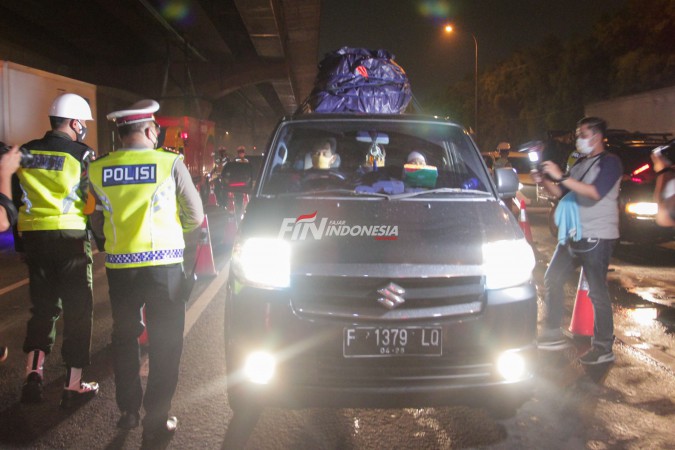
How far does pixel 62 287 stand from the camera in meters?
4.15

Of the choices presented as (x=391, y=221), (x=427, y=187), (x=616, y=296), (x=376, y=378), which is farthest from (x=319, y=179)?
(x=616, y=296)

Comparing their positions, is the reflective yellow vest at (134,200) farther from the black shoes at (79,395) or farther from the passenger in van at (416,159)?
the passenger in van at (416,159)

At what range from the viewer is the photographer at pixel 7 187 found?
11.1 ft

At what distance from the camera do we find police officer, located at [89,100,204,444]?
348 cm

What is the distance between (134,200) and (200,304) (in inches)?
143

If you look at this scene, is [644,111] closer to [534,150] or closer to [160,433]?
[534,150]

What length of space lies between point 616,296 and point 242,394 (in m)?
5.58

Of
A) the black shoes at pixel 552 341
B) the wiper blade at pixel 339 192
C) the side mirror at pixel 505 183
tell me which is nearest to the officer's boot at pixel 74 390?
the wiper blade at pixel 339 192

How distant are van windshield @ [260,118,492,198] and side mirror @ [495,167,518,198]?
84mm

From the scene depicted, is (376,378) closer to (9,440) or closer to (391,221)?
(391,221)

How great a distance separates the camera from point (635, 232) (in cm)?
1002

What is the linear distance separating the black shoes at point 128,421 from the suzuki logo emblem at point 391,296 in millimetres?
1655

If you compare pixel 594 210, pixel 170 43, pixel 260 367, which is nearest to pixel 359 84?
pixel 594 210

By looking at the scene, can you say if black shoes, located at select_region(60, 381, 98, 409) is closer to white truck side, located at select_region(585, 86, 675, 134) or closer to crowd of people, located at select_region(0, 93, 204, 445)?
crowd of people, located at select_region(0, 93, 204, 445)
